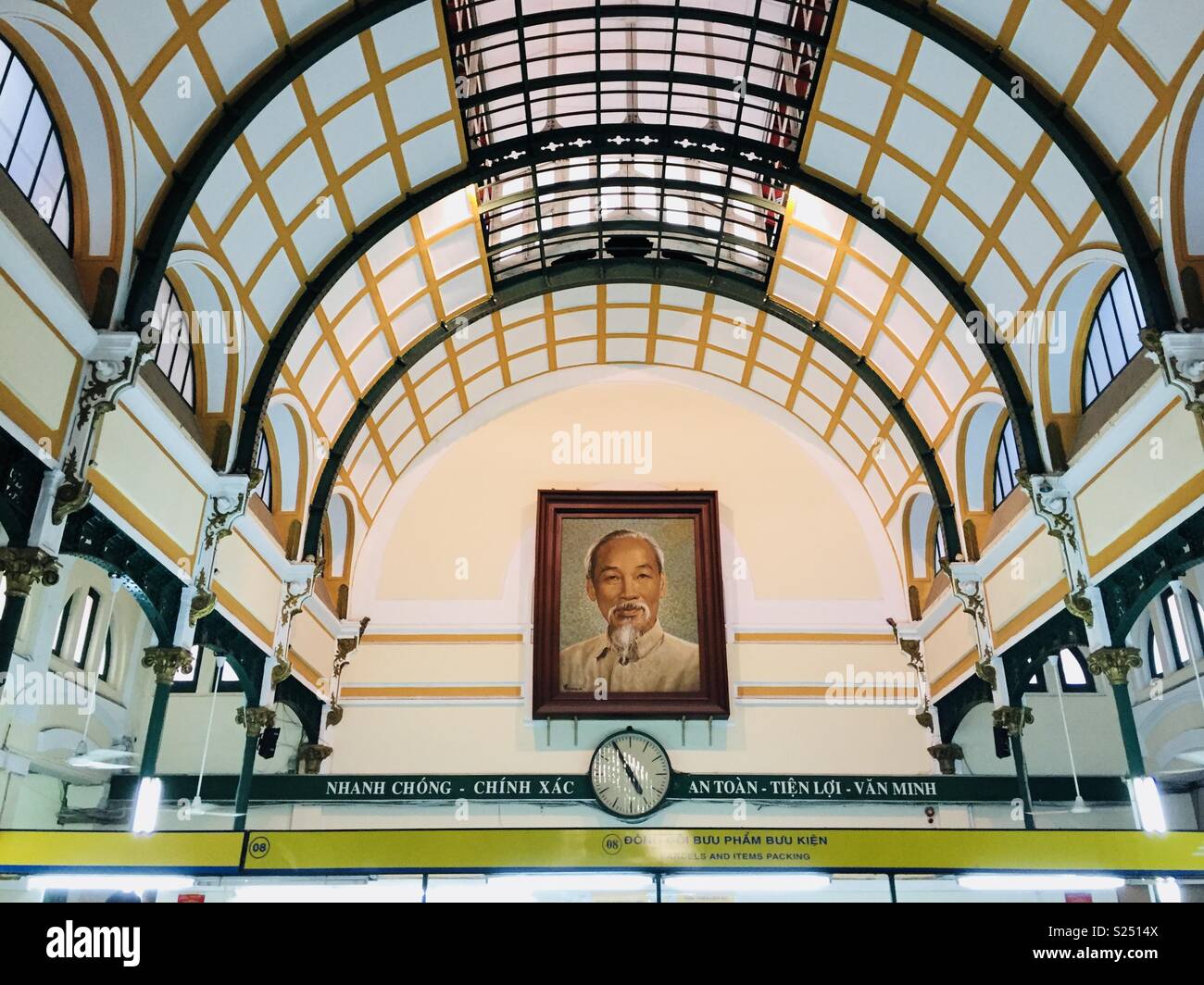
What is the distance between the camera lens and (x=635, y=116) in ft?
63.0

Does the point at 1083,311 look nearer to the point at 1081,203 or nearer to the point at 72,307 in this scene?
the point at 1081,203

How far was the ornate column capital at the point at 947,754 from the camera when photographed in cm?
2100

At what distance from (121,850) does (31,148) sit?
816cm

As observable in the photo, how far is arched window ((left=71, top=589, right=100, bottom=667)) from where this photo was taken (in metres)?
21.5

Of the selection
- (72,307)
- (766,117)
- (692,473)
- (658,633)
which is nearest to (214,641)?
(72,307)

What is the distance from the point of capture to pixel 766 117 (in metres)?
18.6

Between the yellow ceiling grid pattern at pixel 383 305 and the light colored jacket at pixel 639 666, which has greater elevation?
the yellow ceiling grid pattern at pixel 383 305

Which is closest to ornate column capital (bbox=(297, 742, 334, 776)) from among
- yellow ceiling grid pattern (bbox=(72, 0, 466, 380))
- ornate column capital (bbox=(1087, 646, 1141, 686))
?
yellow ceiling grid pattern (bbox=(72, 0, 466, 380))

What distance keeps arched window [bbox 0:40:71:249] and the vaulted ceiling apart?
0.98 metres

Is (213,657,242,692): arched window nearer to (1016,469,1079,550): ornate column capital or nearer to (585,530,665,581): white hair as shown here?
(585,530,665,581): white hair

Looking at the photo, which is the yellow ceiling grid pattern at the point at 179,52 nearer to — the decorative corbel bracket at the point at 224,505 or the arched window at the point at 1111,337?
the decorative corbel bracket at the point at 224,505

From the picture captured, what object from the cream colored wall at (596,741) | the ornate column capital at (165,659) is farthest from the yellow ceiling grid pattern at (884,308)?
the ornate column capital at (165,659)

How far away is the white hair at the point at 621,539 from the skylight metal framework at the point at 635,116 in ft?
23.1

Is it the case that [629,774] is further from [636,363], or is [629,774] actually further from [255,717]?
[636,363]
